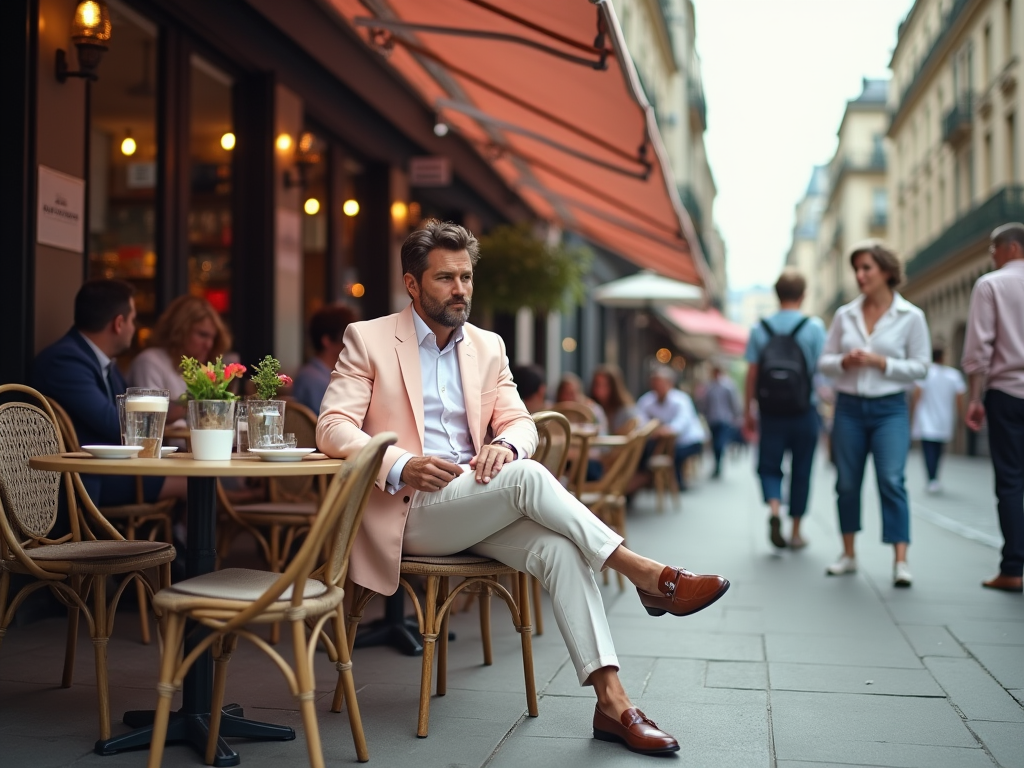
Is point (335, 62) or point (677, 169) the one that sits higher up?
point (677, 169)

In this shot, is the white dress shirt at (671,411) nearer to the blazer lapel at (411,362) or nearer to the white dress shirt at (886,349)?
the white dress shirt at (886,349)

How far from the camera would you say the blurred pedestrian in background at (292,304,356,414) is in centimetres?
616

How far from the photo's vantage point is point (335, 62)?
819cm

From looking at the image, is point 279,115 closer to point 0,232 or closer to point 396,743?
point 0,232

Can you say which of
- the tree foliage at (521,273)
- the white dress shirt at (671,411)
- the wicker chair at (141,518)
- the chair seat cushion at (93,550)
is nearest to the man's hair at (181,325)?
the wicker chair at (141,518)

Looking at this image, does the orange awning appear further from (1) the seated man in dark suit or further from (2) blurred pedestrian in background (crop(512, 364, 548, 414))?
(1) the seated man in dark suit

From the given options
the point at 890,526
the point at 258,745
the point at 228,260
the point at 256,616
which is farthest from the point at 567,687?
the point at 228,260

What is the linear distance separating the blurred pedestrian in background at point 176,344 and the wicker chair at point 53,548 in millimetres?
1655

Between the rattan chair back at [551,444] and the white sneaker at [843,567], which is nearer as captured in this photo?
the rattan chair back at [551,444]

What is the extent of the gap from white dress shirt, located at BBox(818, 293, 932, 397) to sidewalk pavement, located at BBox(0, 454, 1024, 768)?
1.15 m

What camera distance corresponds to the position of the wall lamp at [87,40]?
518 centimetres

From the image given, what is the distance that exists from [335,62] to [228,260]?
179 cm

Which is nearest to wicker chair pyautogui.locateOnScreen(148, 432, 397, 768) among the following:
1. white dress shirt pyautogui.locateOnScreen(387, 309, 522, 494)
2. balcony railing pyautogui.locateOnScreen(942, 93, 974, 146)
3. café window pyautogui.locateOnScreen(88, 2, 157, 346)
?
white dress shirt pyautogui.locateOnScreen(387, 309, 522, 494)

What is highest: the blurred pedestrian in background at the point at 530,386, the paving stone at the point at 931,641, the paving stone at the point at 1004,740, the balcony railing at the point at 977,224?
the balcony railing at the point at 977,224
